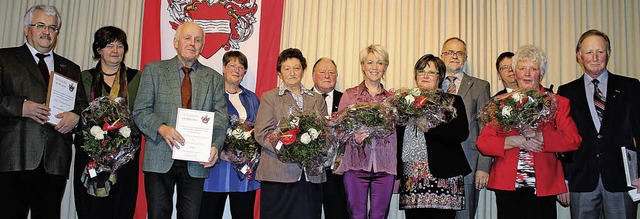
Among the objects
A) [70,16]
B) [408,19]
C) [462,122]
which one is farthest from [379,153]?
[70,16]

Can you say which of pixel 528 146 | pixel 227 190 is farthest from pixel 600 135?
pixel 227 190

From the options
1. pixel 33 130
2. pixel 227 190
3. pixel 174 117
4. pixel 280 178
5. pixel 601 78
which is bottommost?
pixel 227 190

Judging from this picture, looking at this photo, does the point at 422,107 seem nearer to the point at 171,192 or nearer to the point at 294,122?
the point at 294,122

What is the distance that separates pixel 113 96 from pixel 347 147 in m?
1.91

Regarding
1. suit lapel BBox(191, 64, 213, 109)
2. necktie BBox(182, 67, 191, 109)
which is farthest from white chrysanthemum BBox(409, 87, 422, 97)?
necktie BBox(182, 67, 191, 109)

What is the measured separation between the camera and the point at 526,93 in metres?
3.73

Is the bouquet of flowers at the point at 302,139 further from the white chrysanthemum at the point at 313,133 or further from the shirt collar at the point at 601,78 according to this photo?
the shirt collar at the point at 601,78

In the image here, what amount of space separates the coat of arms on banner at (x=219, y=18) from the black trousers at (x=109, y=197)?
1.99m

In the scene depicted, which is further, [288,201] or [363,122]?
[288,201]

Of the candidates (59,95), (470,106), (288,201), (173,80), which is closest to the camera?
(173,80)

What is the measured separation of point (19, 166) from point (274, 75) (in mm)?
2776

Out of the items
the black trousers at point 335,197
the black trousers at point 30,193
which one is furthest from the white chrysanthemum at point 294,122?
the black trousers at point 30,193

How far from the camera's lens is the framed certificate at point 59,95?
3934 millimetres

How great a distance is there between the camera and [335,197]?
184 inches
